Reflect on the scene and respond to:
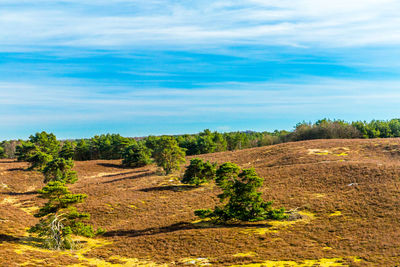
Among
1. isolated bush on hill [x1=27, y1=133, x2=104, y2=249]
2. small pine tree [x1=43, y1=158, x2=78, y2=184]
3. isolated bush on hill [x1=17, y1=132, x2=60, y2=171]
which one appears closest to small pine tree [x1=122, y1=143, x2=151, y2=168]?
isolated bush on hill [x1=17, y1=132, x2=60, y2=171]

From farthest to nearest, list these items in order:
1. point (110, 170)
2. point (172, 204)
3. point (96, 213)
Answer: point (110, 170) → point (172, 204) → point (96, 213)

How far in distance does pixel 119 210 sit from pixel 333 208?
2315 centimetres

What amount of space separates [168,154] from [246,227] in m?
33.5

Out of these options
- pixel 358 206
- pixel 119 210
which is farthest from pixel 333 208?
pixel 119 210

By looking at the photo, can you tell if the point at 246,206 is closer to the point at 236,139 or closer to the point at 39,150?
the point at 39,150

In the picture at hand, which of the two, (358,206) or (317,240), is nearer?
(317,240)

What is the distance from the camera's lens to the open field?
20.4 metres

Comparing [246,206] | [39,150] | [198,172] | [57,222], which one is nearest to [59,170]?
[198,172]

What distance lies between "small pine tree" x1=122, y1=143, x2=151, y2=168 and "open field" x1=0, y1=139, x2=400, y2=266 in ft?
109

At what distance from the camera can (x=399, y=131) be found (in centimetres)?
10694

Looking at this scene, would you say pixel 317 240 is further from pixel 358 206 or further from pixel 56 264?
pixel 56 264

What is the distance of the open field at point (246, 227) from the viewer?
20406 mm

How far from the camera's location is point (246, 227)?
89.1ft

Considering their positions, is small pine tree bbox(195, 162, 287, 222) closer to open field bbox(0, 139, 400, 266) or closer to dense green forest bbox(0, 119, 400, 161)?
open field bbox(0, 139, 400, 266)
